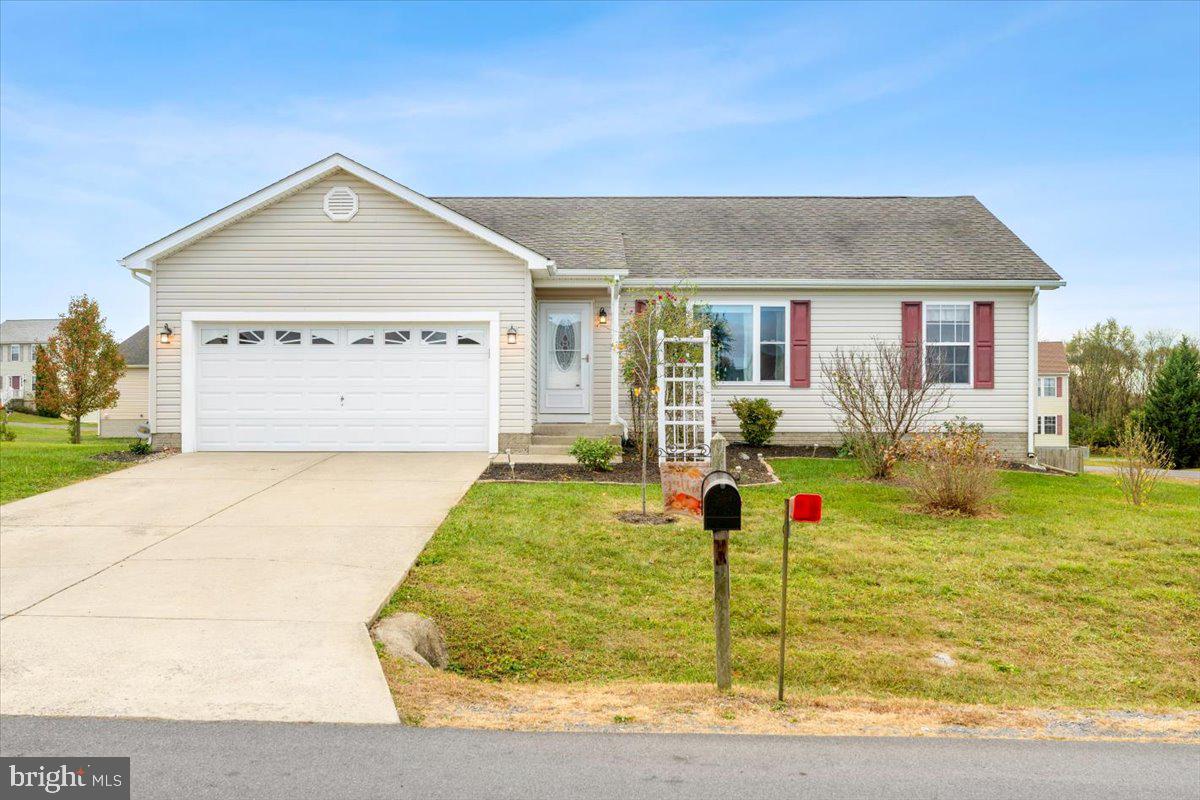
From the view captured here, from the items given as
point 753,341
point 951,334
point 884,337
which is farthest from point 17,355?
point 951,334

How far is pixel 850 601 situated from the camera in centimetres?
675

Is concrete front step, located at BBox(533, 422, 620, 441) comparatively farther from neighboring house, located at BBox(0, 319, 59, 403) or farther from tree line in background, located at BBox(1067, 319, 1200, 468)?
neighboring house, located at BBox(0, 319, 59, 403)

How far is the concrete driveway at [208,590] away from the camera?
14.1ft

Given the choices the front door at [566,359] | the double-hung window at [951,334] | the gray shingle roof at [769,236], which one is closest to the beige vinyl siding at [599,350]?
the front door at [566,359]

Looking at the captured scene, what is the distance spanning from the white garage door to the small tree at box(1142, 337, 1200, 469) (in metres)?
22.4

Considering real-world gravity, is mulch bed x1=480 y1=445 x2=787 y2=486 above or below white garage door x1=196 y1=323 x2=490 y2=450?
below

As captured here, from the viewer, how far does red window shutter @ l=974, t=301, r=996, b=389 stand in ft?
51.2

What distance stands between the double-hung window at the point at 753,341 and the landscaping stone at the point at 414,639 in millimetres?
10865

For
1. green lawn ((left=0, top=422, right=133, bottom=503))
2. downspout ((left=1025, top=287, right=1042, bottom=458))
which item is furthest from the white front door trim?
downspout ((left=1025, top=287, right=1042, bottom=458))

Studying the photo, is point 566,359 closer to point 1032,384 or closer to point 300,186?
point 300,186

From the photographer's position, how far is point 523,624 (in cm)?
616

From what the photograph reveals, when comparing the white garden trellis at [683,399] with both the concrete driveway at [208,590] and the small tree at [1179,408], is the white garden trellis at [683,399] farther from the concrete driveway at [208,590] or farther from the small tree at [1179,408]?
the small tree at [1179,408]

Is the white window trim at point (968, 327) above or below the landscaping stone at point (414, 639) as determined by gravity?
above

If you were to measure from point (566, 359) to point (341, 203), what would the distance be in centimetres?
498
